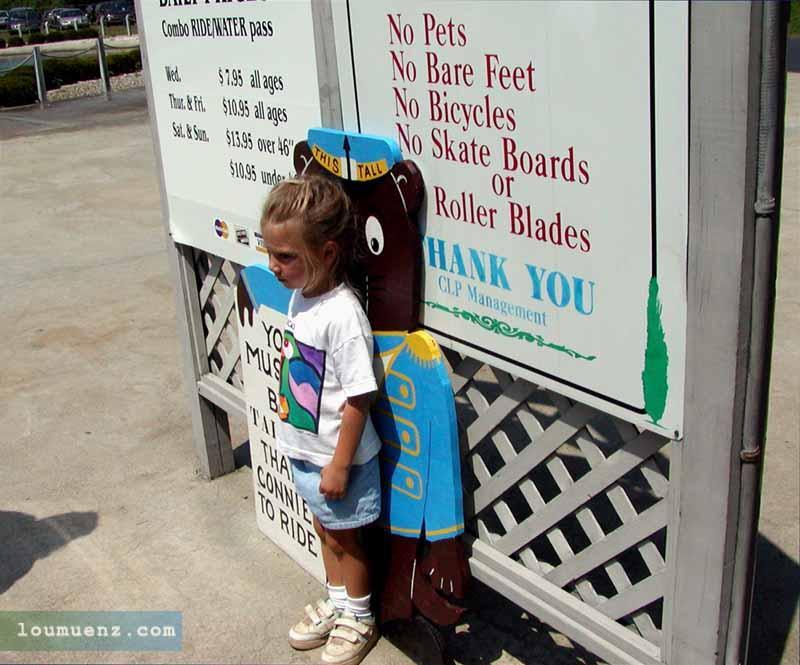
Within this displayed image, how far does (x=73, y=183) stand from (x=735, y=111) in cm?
992

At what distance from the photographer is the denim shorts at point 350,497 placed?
2727 mm

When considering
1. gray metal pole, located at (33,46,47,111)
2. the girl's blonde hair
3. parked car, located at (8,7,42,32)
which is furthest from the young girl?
parked car, located at (8,7,42,32)

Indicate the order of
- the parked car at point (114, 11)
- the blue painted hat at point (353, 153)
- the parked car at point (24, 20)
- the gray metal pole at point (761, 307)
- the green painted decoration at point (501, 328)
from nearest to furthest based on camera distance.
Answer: the gray metal pole at point (761, 307) < the green painted decoration at point (501, 328) < the blue painted hat at point (353, 153) < the parked car at point (24, 20) < the parked car at point (114, 11)

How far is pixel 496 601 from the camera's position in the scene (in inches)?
127

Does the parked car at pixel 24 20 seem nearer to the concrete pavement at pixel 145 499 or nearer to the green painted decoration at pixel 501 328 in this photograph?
the concrete pavement at pixel 145 499

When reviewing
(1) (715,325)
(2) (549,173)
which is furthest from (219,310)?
(1) (715,325)

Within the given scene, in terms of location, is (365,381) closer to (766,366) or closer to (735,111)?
(766,366)

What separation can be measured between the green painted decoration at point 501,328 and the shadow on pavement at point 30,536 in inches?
78.4

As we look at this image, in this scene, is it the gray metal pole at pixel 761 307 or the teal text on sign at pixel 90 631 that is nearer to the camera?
the gray metal pole at pixel 761 307

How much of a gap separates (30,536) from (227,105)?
1.87 meters

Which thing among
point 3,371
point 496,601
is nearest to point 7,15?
point 3,371

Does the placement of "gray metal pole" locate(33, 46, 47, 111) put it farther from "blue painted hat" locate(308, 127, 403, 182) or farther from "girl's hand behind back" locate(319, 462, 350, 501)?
"girl's hand behind back" locate(319, 462, 350, 501)

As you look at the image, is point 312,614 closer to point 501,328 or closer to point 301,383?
point 301,383

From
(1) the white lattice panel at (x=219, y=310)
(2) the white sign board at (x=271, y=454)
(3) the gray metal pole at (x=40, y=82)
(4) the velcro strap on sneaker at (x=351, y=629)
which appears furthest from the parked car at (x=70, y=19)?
(4) the velcro strap on sneaker at (x=351, y=629)
